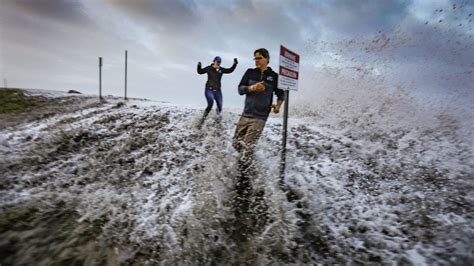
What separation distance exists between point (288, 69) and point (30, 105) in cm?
1321

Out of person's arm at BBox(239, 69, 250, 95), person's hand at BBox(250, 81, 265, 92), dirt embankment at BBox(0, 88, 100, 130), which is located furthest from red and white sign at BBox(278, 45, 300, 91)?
dirt embankment at BBox(0, 88, 100, 130)

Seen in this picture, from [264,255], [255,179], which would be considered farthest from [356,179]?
[264,255]

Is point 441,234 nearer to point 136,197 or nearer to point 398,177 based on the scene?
point 398,177

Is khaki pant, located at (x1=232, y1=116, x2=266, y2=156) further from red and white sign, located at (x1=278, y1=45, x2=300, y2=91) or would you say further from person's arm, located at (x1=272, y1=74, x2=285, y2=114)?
red and white sign, located at (x1=278, y1=45, x2=300, y2=91)

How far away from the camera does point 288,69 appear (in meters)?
5.30

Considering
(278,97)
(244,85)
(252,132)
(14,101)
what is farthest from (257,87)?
(14,101)

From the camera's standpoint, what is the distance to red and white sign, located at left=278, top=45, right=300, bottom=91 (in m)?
5.09

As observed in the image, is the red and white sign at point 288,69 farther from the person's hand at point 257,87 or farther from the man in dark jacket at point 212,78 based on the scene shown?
the man in dark jacket at point 212,78

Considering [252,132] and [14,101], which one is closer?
[252,132]

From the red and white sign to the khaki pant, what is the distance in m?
0.95

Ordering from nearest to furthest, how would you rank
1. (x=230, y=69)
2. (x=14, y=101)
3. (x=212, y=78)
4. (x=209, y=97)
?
(x=209, y=97) → (x=212, y=78) → (x=230, y=69) → (x=14, y=101)

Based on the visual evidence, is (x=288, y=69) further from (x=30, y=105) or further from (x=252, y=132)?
(x=30, y=105)

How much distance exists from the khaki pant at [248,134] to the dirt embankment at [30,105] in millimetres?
8477

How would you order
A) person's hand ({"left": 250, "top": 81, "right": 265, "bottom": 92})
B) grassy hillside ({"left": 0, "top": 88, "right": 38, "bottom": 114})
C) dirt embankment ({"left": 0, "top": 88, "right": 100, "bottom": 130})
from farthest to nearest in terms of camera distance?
grassy hillside ({"left": 0, "top": 88, "right": 38, "bottom": 114}), dirt embankment ({"left": 0, "top": 88, "right": 100, "bottom": 130}), person's hand ({"left": 250, "top": 81, "right": 265, "bottom": 92})
